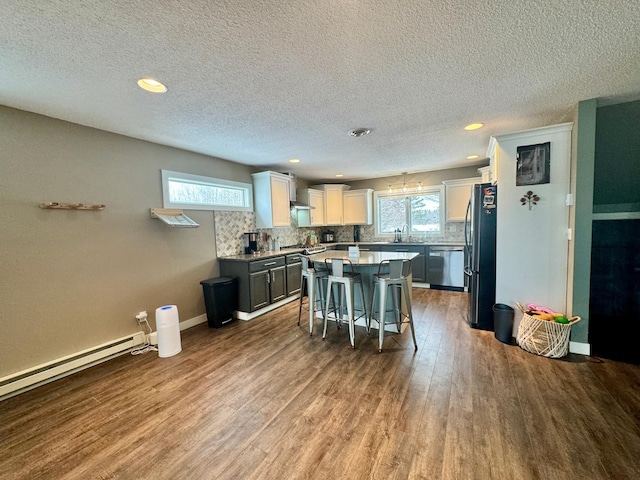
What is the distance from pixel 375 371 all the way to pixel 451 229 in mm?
4147

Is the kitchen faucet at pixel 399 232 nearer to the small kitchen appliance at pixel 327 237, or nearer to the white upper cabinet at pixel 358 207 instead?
the white upper cabinet at pixel 358 207

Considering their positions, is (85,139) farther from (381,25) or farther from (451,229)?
(451,229)

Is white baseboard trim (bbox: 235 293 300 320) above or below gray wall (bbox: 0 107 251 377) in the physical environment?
below

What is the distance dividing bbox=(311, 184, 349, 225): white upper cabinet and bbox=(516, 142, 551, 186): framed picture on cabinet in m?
3.82

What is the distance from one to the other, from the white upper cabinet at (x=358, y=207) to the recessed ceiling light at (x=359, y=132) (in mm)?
3052

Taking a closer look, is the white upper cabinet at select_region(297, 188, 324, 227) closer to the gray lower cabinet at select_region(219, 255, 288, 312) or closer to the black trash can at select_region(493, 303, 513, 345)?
the gray lower cabinet at select_region(219, 255, 288, 312)

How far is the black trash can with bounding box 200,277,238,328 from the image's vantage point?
3584 millimetres

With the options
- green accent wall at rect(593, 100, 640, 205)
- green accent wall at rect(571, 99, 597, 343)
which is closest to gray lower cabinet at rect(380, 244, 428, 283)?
green accent wall at rect(593, 100, 640, 205)

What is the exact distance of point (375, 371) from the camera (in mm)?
2445

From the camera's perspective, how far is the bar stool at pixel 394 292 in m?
2.77

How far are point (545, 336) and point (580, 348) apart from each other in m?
0.40

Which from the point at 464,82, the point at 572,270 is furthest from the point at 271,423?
the point at 572,270

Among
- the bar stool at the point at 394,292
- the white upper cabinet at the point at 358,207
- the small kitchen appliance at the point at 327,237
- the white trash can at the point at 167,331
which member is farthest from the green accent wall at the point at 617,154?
the white trash can at the point at 167,331

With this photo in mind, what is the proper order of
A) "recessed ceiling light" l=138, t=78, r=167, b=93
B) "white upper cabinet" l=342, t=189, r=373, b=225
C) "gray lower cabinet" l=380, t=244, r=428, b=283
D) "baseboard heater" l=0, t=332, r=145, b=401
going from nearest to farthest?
"recessed ceiling light" l=138, t=78, r=167, b=93, "baseboard heater" l=0, t=332, r=145, b=401, "gray lower cabinet" l=380, t=244, r=428, b=283, "white upper cabinet" l=342, t=189, r=373, b=225
